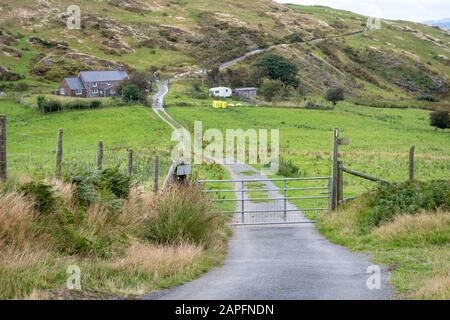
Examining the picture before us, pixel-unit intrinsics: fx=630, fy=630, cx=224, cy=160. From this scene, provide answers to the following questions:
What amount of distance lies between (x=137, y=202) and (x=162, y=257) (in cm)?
378

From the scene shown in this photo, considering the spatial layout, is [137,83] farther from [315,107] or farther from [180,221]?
[180,221]

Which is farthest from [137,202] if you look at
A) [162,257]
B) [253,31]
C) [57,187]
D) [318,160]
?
[253,31]

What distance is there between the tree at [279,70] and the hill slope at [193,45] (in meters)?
5.89

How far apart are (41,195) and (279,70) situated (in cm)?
11225

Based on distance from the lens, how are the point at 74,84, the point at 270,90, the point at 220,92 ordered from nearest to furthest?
the point at 74,84
the point at 220,92
the point at 270,90

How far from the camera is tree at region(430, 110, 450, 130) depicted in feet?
245

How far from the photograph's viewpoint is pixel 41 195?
11.0 metres

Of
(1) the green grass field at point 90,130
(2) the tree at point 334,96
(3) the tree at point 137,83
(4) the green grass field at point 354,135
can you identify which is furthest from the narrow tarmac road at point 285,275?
(2) the tree at point 334,96

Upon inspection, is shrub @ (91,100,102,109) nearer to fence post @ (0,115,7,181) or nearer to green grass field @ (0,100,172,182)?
green grass field @ (0,100,172,182)

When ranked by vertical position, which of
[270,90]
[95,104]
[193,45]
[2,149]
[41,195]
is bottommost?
[270,90]

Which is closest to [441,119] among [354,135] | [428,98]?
[354,135]

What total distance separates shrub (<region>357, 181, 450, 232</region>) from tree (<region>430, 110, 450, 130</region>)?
60990 mm

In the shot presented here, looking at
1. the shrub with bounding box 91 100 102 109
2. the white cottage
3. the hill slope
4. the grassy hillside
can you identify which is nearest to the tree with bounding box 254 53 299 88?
the hill slope

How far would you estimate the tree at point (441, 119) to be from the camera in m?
74.8
